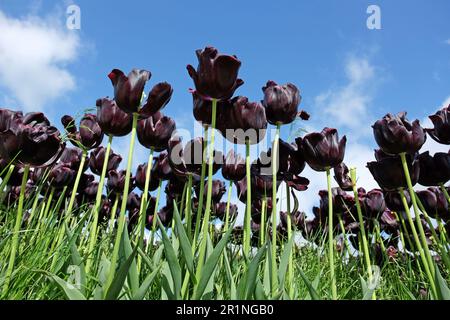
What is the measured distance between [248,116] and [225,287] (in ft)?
2.28

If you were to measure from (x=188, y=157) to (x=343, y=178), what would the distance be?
91cm

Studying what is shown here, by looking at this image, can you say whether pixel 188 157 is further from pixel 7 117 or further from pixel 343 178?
pixel 343 178

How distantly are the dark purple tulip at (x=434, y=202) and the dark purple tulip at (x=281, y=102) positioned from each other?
4.22ft

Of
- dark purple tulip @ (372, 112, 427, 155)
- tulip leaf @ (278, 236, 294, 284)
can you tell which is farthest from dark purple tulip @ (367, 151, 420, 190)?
tulip leaf @ (278, 236, 294, 284)

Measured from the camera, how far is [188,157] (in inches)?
82.4

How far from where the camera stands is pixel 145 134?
2.16 metres

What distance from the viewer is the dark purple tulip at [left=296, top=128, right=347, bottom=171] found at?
1.95m

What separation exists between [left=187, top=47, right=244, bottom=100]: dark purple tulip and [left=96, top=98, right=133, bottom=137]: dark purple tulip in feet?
1.62

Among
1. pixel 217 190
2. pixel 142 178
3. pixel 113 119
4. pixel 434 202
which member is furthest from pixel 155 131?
pixel 434 202

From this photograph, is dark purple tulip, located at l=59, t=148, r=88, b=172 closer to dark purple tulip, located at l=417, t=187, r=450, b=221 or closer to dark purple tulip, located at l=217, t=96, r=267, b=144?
dark purple tulip, located at l=217, t=96, r=267, b=144
